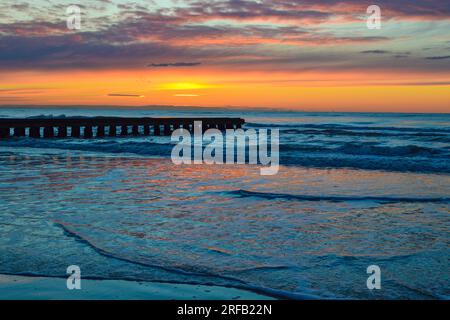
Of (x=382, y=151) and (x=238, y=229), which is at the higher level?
(x=238, y=229)

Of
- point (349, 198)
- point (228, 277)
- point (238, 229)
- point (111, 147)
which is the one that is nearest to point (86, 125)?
point (111, 147)

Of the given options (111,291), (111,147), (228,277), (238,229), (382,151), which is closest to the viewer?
(111,291)

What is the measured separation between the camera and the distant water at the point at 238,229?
201 inches

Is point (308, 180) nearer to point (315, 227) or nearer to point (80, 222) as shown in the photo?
point (315, 227)

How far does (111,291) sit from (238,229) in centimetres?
284

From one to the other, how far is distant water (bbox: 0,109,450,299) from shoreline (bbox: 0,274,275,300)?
17cm

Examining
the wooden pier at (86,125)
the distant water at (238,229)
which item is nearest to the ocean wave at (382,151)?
the distant water at (238,229)

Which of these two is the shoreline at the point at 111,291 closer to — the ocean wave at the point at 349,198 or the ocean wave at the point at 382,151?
the ocean wave at the point at 349,198

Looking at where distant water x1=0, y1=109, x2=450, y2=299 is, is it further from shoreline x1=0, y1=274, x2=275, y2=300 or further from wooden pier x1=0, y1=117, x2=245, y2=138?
wooden pier x1=0, y1=117, x2=245, y2=138

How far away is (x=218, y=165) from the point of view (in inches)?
661

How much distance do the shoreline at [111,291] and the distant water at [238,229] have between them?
169mm

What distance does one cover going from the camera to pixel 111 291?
15.1ft

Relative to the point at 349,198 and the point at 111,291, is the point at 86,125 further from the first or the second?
the point at 111,291
